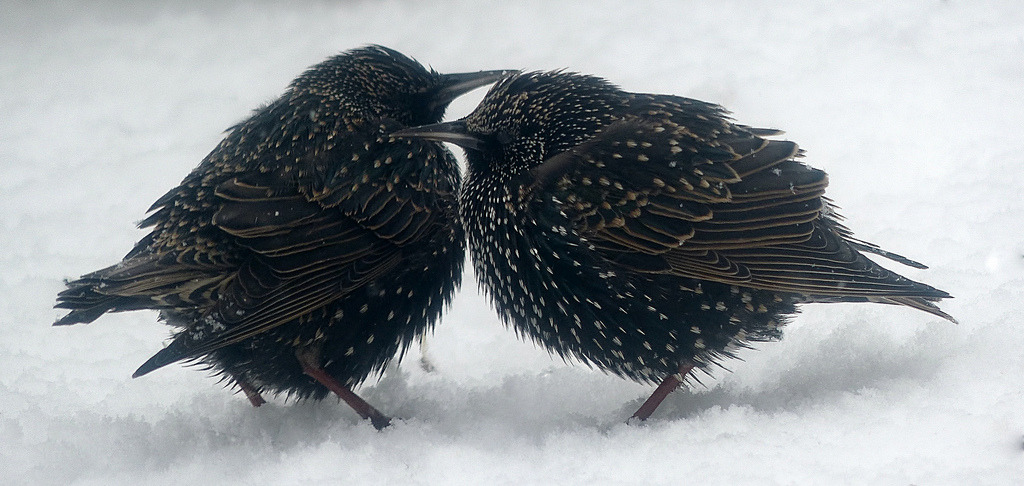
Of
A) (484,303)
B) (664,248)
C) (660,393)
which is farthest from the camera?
(484,303)

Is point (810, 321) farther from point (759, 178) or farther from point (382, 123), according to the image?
point (382, 123)

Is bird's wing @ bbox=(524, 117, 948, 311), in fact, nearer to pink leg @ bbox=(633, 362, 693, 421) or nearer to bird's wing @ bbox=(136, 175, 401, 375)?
pink leg @ bbox=(633, 362, 693, 421)

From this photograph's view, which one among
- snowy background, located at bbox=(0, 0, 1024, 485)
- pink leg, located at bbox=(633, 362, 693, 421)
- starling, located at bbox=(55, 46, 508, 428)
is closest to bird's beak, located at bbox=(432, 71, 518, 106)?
starling, located at bbox=(55, 46, 508, 428)

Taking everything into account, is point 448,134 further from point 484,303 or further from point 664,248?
point 484,303

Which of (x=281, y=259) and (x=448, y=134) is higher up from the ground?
(x=448, y=134)

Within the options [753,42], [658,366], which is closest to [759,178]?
[658,366]

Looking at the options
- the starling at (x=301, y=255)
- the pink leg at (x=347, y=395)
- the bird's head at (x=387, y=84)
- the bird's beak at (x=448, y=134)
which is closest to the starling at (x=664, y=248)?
the bird's beak at (x=448, y=134)

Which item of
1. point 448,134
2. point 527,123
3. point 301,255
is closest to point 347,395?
point 301,255

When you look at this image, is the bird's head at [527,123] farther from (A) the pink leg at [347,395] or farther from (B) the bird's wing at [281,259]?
(A) the pink leg at [347,395]

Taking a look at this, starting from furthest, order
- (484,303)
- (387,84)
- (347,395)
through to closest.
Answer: (484,303), (387,84), (347,395)

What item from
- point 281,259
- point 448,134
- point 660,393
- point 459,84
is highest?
point 459,84
